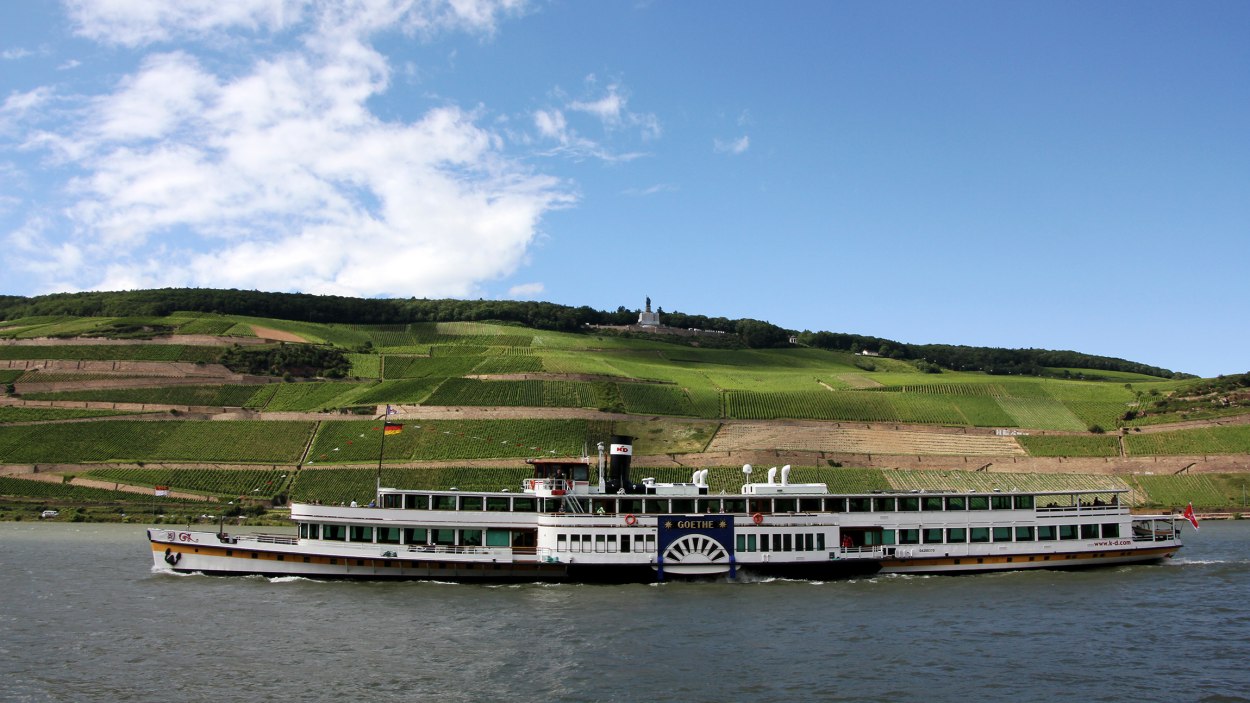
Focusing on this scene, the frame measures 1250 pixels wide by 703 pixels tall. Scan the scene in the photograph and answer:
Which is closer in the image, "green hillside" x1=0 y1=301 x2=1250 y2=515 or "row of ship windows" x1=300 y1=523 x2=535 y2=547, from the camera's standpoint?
"row of ship windows" x1=300 y1=523 x2=535 y2=547

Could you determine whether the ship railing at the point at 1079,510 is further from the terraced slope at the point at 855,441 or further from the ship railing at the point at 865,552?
the terraced slope at the point at 855,441

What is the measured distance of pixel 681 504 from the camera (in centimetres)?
3981

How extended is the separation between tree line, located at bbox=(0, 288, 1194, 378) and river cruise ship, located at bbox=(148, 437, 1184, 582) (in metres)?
97.4

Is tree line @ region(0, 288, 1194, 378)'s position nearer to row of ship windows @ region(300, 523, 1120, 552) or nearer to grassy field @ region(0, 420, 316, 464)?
grassy field @ region(0, 420, 316, 464)

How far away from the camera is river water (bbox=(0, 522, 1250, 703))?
78.1ft

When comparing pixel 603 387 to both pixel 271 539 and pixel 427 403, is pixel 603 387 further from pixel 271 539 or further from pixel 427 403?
pixel 271 539

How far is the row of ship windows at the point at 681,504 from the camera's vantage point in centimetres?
3972

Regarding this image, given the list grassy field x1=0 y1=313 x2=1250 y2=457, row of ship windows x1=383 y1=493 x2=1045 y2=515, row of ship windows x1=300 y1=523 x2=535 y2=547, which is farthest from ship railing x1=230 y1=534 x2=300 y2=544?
grassy field x1=0 y1=313 x2=1250 y2=457

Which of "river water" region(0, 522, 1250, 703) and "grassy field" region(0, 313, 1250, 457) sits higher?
"grassy field" region(0, 313, 1250, 457)

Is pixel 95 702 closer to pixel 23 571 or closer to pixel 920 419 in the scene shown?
pixel 23 571

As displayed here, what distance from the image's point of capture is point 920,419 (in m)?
92.7

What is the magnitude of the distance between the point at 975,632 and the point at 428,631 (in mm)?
16397

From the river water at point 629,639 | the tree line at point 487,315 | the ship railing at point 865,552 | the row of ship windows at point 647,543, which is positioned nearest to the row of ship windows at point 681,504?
the row of ship windows at point 647,543

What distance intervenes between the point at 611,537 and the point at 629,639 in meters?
10.5
